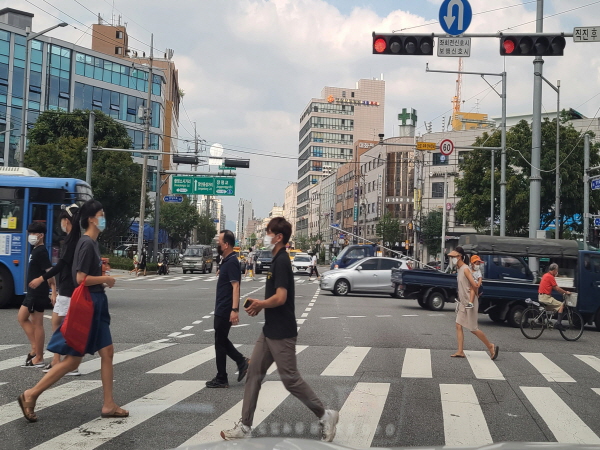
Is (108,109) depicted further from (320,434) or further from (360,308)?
(320,434)

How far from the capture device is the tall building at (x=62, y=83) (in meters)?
58.7

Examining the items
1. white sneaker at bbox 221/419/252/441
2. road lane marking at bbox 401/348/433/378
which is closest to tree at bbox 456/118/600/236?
road lane marking at bbox 401/348/433/378

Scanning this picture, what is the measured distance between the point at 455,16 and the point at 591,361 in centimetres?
659

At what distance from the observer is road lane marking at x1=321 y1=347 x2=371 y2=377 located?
32.2ft

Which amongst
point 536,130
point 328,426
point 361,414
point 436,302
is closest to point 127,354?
point 361,414

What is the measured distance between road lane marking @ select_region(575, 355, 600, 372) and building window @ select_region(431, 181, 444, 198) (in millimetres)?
63825

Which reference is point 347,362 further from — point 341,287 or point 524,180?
point 524,180

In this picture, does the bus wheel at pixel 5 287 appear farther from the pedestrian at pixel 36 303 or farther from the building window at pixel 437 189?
the building window at pixel 437 189

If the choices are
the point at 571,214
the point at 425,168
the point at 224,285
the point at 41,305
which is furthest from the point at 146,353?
the point at 425,168

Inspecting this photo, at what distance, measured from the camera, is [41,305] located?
31.4 ft

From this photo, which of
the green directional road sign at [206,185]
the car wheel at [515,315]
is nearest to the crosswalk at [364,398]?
the car wheel at [515,315]

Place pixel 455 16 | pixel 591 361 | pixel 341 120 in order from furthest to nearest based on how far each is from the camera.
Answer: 1. pixel 341 120
2. pixel 455 16
3. pixel 591 361

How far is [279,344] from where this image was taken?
610cm

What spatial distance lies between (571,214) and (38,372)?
137 ft
